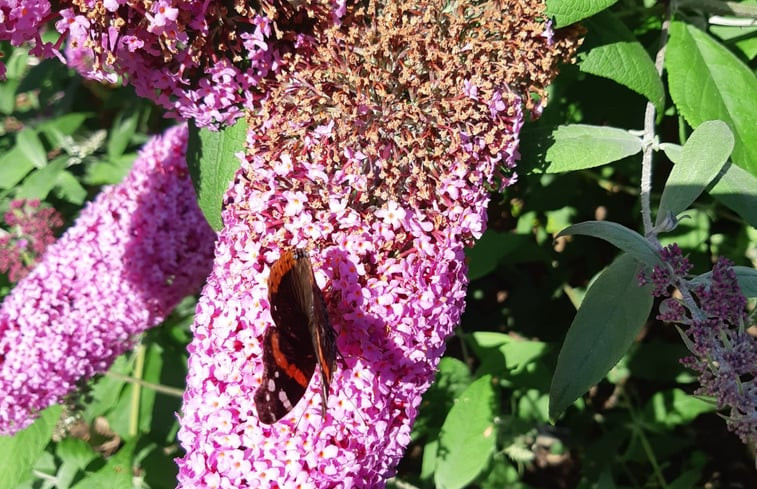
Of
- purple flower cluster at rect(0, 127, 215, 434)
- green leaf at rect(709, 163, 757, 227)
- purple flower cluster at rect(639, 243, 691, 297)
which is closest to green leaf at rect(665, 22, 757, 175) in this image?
green leaf at rect(709, 163, 757, 227)

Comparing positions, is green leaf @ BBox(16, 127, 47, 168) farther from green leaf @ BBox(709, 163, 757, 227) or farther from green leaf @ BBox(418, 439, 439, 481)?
green leaf @ BBox(709, 163, 757, 227)

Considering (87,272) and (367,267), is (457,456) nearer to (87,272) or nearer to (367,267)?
(367,267)

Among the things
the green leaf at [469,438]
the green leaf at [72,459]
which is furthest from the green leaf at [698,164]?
the green leaf at [72,459]

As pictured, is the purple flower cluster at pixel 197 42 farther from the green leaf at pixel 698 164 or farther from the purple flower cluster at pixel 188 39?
the green leaf at pixel 698 164

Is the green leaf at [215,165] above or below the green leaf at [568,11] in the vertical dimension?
below

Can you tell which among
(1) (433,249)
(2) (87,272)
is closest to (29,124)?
A: (2) (87,272)

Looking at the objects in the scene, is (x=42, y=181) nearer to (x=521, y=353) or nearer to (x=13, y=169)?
(x=13, y=169)
